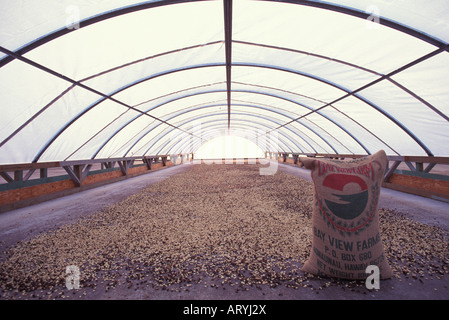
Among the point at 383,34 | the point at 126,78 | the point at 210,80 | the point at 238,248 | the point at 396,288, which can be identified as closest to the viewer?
the point at 396,288

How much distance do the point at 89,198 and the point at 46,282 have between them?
17.4 feet

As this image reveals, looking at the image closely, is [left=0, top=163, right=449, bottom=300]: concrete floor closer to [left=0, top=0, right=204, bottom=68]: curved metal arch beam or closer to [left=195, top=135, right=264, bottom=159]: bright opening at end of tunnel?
[left=0, top=0, right=204, bottom=68]: curved metal arch beam

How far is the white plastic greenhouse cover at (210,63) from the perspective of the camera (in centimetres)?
409

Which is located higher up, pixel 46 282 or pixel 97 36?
→ pixel 97 36

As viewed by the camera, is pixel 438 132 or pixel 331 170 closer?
pixel 331 170

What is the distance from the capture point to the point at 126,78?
690 cm

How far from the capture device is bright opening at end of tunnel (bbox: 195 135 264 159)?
36.0 metres

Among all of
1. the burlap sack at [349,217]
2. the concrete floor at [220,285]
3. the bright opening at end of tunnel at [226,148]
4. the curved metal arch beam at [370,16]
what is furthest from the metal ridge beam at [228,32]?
the bright opening at end of tunnel at [226,148]

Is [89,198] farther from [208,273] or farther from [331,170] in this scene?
[331,170]

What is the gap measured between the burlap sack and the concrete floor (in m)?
0.21

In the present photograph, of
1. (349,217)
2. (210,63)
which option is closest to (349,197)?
(349,217)

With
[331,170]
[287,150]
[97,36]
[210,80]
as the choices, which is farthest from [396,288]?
[287,150]

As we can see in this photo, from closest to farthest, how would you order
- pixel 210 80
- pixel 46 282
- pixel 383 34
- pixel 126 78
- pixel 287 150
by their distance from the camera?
pixel 46 282, pixel 383 34, pixel 126 78, pixel 210 80, pixel 287 150

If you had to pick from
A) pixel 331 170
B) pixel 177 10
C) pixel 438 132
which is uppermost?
pixel 177 10
